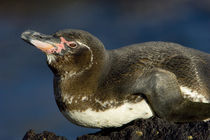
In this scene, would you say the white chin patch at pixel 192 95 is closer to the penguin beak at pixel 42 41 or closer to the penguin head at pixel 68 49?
the penguin head at pixel 68 49

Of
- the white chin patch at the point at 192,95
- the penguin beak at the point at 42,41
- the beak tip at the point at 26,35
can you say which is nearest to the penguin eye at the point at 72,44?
the penguin beak at the point at 42,41

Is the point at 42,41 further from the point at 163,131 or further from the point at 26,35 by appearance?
the point at 163,131

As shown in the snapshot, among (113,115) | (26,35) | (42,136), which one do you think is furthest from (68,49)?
(42,136)

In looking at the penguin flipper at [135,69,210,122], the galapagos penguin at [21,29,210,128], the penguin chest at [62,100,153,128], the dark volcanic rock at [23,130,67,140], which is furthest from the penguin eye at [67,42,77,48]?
the dark volcanic rock at [23,130,67,140]

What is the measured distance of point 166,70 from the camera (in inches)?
236

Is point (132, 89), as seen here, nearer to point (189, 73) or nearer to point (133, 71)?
point (133, 71)

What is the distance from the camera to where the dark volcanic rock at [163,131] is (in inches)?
202

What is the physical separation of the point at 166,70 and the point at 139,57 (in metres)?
0.43

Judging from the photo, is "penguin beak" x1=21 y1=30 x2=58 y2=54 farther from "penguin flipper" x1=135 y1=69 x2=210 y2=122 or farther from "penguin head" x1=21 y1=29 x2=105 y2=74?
"penguin flipper" x1=135 y1=69 x2=210 y2=122

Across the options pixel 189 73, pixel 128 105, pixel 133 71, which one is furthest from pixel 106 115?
pixel 189 73

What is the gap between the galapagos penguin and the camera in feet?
19.0

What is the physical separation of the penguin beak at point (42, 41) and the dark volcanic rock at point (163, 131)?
1.35m

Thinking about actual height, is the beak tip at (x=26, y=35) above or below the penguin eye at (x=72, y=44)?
above

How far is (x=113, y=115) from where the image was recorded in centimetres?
593
